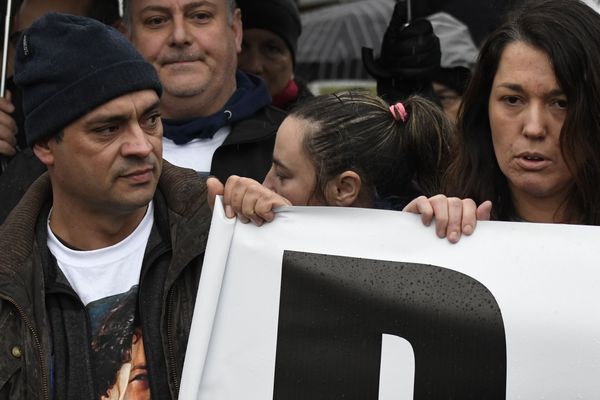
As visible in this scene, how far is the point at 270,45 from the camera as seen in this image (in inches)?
224

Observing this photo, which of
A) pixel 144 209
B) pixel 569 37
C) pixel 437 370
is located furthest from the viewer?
pixel 144 209

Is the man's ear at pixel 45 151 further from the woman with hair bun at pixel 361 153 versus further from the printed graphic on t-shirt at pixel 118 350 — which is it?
the woman with hair bun at pixel 361 153

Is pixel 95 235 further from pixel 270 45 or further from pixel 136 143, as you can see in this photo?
pixel 270 45

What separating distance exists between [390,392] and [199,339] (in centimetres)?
51

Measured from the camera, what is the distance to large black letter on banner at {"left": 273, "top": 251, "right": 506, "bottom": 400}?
9.64 ft

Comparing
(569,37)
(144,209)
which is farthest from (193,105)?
(569,37)

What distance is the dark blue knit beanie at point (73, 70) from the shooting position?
3.53 metres

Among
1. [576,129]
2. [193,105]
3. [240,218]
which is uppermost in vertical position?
[576,129]

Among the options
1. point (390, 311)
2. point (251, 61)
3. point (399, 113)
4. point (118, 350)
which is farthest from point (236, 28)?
point (390, 311)

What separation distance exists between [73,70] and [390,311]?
4.03ft

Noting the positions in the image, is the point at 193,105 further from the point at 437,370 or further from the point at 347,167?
the point at 437,370

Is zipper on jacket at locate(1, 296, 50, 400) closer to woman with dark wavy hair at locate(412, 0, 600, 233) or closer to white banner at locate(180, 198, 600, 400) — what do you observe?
white banner at locate(180, 198, 600, 400)

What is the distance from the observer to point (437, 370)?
2.95 m

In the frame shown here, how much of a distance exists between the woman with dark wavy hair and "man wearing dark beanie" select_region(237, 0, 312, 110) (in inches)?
93.5
